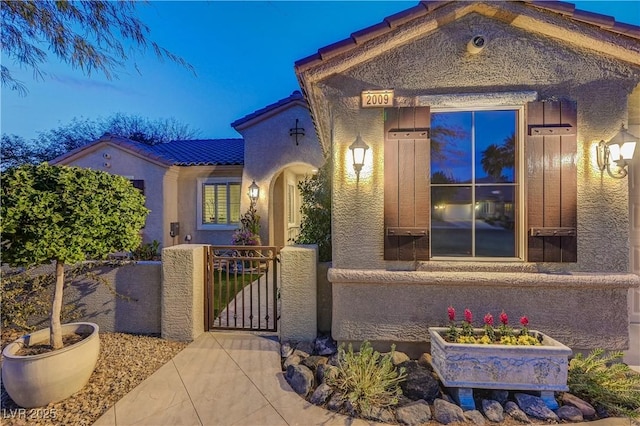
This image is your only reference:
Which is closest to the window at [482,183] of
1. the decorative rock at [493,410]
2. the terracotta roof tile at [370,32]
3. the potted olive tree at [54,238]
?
the terracotta roof tile at [370,32]

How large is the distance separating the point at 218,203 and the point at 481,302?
12.0m

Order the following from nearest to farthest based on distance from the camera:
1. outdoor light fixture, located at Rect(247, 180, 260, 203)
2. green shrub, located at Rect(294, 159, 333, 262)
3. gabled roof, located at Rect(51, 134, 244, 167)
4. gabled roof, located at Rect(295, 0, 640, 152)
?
1. gabled roof, located at Rect(295, 0, 640, 152)
2. green shrub, located at Rect(294, 159, 333, 262)
3. outdoor light fixture, located at Rect(247, 180, 260, 203)
4. gabled roof, located at Rect(51, 134, 244, 167)

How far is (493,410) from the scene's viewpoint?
11.1 feet

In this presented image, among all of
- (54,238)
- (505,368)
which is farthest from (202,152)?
(505,368)

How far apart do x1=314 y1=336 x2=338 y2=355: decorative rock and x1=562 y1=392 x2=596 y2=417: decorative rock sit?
3135 mm

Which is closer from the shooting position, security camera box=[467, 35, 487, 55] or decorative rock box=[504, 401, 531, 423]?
decorative rock box=[504, 401, 531, 423]

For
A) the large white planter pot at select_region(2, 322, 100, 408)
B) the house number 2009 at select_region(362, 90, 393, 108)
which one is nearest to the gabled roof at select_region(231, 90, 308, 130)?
the house number 2009 at select_region(362, 90, 393, 108)

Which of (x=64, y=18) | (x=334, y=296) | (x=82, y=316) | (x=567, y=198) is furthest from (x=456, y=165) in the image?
(x=82, y=316)

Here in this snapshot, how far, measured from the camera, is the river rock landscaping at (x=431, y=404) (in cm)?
333

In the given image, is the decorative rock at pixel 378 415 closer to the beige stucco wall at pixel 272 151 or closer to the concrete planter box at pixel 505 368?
the concrete planter box at pixel 505 368

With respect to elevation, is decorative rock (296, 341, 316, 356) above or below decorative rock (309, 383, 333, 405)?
above

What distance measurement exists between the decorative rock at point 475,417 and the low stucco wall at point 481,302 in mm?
1189

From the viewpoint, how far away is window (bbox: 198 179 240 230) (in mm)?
13484

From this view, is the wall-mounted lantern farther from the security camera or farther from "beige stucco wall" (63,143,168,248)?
the security camera
